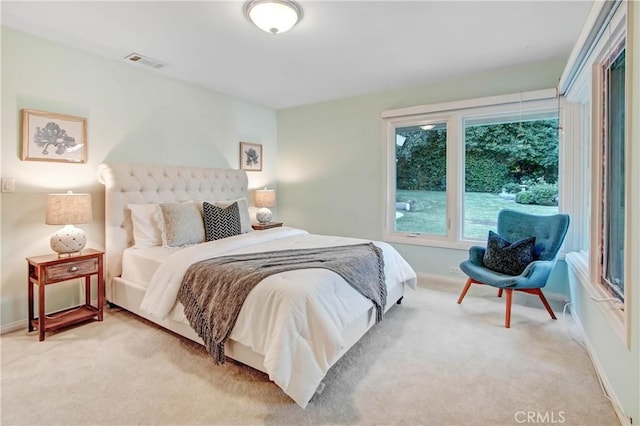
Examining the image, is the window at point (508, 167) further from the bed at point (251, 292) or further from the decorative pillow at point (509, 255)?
the bed at point (251, 292)

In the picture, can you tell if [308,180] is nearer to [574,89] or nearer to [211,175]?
[211,175]

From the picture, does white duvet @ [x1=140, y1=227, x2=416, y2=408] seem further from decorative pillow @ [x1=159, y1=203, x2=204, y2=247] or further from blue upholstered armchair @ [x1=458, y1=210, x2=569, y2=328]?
blue upholstered armchair @ [x1=458, y1=210, x2=569, y2=328]

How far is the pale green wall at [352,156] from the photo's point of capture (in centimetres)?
368

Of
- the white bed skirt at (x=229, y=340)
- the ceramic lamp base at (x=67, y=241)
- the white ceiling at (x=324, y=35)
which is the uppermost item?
the white ceiling at (x=324, y=35)

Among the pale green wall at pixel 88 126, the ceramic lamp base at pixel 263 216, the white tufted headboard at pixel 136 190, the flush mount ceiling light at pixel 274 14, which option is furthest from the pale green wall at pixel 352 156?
the flush mount ceiling light at pixel 274 14

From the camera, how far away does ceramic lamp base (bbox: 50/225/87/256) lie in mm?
2572

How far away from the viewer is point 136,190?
323 cm

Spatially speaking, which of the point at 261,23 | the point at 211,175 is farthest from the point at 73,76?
the point at 261,23

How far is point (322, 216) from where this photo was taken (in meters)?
5.00

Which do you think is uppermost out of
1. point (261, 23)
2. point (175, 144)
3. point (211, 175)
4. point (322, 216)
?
point (261, 23)

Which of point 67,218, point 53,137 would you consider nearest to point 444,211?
point 67,218

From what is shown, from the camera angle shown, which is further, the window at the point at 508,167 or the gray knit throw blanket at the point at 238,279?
the window at the point at 508,167

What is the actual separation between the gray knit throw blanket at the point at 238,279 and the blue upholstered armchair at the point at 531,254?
1.00 m

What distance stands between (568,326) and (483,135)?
86.5 inches
